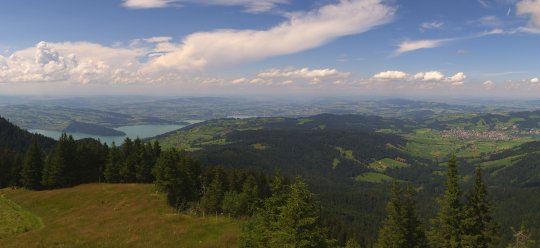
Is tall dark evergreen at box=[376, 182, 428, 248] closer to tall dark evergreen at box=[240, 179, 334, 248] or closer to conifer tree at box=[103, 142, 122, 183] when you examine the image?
tall dark evergreen at box=[240, 179, 334, 248]

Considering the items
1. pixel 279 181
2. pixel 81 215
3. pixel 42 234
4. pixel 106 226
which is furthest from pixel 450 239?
pixel 81 215

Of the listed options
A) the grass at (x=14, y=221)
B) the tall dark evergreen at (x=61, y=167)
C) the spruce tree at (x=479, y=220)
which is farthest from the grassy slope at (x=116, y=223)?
the spruce tree at (x=479, y=220)

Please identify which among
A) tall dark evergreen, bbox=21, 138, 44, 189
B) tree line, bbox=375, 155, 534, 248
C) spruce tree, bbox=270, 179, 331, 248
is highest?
spruce tree, bbox=270, 179, 331, 248

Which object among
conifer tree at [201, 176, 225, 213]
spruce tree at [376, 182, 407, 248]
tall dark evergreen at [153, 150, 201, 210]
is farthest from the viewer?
tall dark evergreen at [153, 150, 201, 210]

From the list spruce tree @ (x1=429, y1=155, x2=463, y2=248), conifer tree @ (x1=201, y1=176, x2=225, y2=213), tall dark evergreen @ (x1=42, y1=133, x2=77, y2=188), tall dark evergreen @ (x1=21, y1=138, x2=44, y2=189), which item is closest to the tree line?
spruce tree @ (x1=429, y1=155, x2=463, y2=248)

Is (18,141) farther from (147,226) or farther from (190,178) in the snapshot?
(147,226)
